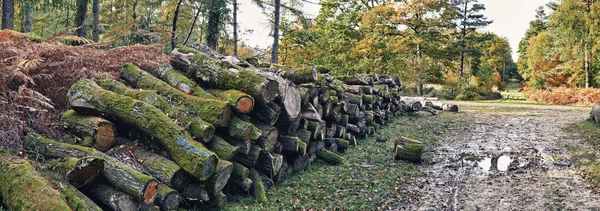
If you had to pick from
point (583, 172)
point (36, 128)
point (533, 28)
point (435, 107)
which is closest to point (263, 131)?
point (36, 128)

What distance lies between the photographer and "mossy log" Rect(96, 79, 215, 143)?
5332 millimetres

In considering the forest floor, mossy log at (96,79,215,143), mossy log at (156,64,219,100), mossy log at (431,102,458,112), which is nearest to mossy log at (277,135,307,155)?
the forest floor

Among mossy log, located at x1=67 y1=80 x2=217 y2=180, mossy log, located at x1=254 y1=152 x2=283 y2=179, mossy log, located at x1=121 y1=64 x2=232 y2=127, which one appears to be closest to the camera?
mossy log, located at x1=67 y1=80 x2=217 y2=180

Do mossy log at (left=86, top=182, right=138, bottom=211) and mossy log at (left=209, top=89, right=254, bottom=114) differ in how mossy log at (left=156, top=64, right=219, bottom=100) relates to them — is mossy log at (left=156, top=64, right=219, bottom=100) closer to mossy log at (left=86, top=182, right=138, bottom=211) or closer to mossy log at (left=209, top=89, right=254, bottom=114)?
mossy log at (left=209, top=89, right=254, bottom=114)

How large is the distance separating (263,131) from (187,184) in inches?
66.6

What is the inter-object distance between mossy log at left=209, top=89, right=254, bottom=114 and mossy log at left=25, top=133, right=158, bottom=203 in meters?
1.90

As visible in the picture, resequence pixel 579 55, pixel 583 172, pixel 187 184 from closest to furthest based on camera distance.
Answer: pixel 187 184, pixel 583 172, pixel 579 55

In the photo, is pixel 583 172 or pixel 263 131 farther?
pixel 583 172

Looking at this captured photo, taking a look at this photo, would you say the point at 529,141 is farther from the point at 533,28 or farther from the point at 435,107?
the point at 533,28

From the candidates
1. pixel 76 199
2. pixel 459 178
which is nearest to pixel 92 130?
pixel 76 199

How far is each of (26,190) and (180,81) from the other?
336 centimetres

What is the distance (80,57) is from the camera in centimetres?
640

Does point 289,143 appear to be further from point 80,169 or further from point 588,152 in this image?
point 588,152

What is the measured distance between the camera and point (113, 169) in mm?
4203
